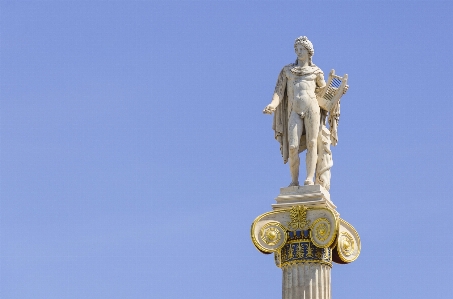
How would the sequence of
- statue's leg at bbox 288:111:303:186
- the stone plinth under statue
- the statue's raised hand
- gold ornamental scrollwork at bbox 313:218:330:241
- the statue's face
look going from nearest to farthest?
the stone plinth under statue
gold ornamental scrollwork at bbox 313:218:330:241
statue's leg at bbox 288:111:303:186
the statue's raised hand
the statue's face

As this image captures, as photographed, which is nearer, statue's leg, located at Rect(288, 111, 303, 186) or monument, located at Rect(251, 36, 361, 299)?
monument, located at Rect(251, 36, 361, 299)

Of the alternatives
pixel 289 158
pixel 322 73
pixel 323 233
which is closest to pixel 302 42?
pixel 322 73

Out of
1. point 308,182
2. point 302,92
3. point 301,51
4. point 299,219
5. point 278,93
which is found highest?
point 301,51

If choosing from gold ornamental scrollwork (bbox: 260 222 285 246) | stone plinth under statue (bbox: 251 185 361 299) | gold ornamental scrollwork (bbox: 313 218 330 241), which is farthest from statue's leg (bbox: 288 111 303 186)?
gold ornamental scrollwork (bbox: 313 218 330 241)

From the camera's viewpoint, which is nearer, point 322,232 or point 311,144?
point 322,232

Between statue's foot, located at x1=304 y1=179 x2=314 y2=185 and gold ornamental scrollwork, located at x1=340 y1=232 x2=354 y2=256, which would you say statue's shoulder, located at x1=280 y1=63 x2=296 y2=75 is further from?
gold ornamental scrollwork, located at x1=340 y1=232 x2=354 y2=256

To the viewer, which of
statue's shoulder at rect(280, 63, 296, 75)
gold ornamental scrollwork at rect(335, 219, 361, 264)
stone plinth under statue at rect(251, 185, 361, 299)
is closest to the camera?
stone plinth under statue at rect(251, 185, 361, 299)

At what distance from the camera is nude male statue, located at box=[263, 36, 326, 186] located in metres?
38.5

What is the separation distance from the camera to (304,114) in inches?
1519

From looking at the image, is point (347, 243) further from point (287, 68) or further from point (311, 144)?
point (287, 68)

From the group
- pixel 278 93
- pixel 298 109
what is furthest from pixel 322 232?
pixel 278 93

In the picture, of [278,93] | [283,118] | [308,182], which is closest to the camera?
[308,182]

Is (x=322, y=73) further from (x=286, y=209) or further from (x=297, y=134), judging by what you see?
(x=286, y=209)

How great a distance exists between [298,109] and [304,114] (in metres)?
0.24
